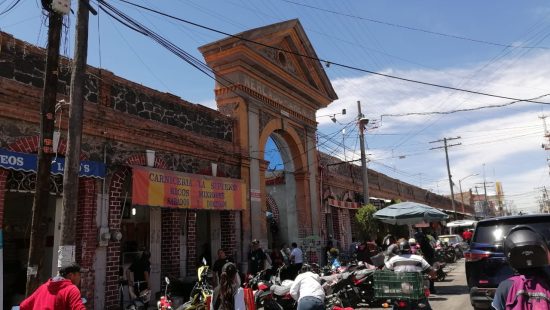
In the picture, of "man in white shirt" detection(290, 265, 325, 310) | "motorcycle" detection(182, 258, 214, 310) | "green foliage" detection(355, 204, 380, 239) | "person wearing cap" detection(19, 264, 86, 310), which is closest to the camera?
"person wearing cap" detection(19, 264, 86, 310)

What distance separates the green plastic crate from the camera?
6.80m

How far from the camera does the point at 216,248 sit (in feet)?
46.3

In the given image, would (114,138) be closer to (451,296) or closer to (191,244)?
(191,244)

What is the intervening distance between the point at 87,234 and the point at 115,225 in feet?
2.60

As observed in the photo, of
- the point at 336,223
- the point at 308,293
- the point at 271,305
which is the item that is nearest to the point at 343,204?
the point at 336,223

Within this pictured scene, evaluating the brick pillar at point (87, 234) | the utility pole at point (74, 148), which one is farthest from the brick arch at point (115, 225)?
the utility pole at point (74, 148)

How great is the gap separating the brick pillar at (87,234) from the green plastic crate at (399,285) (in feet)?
19.9

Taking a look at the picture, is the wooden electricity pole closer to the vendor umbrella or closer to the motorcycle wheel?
the motorcycle wheel

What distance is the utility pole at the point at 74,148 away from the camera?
21.4ft

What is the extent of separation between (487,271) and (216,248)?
8.75 m

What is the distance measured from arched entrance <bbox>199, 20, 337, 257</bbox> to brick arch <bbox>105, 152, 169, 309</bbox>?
4.79 m

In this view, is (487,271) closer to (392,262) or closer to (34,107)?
(392,262)

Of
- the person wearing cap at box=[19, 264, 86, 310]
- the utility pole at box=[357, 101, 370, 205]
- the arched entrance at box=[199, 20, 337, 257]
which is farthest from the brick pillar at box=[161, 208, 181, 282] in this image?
the utility pole at box=[357, 101, 370, 205]

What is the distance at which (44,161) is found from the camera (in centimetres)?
650
